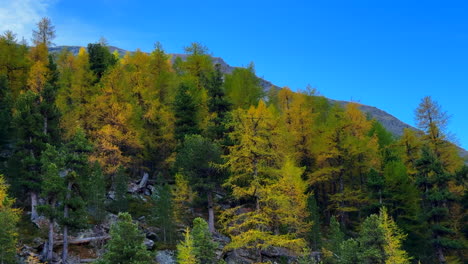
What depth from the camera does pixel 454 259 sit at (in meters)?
30.3

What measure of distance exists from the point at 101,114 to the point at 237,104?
1646 cm

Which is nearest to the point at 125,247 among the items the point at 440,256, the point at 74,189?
the point at 74,189

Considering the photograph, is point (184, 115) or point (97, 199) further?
point (184, 115)

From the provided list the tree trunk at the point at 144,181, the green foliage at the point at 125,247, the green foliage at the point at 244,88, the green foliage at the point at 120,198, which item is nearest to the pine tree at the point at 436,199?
the green foliage at the point at 244,88

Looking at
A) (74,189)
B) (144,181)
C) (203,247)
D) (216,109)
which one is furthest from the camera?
(216,109)

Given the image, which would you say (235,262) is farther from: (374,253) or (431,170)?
(431,170)

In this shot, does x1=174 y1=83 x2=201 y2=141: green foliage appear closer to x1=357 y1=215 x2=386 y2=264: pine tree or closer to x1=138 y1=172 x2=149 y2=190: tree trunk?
x1=138 y1=172 x2=149 y2=190: tree trunk

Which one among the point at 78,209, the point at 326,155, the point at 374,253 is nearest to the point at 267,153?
the point at 374,253

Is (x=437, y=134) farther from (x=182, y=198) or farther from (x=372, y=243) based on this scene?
(x=182, y=198)

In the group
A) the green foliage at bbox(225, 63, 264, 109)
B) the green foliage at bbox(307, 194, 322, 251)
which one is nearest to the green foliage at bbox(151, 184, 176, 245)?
the green foliage at bbox(307, 194, 322, 251)

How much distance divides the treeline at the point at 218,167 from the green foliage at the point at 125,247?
A: 0.11 meters

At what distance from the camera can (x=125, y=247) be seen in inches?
698

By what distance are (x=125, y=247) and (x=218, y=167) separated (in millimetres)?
9964

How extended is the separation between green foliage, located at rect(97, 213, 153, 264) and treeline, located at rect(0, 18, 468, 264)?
0.11m
